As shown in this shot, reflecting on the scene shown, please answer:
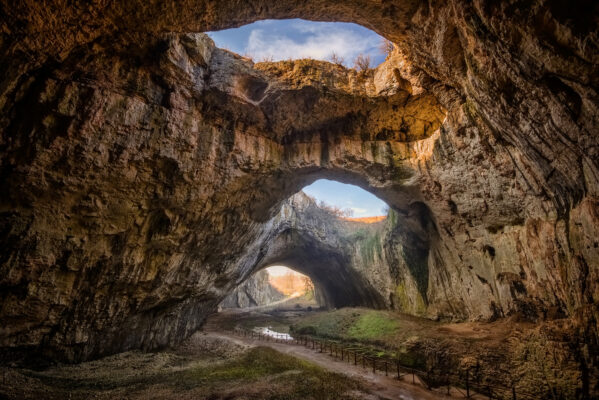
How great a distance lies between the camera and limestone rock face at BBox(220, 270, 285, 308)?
46875 mm

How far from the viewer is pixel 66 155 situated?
911 cm

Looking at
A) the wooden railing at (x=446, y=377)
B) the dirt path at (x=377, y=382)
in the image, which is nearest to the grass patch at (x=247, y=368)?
the dirt path at (x=377, y=382)

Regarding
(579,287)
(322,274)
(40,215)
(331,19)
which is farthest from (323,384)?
(322,274)

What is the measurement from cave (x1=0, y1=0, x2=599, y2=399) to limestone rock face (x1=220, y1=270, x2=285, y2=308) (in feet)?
101

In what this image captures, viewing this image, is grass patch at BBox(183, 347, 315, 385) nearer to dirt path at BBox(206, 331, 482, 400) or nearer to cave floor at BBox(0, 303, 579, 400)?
cave floor at BBox(0, 303, 579, 400)

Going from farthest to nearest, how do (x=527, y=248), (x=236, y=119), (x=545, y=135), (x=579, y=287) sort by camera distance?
(x=236, y=119) → (x=527, y=248) → (x=579, y=287) → (x=545, y=135)

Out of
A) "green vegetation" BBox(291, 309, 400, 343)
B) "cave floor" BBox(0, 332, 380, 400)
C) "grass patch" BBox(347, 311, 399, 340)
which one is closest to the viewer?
"cave floor" BBox(0, 332, 380, 400)

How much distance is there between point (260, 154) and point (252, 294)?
145 feet

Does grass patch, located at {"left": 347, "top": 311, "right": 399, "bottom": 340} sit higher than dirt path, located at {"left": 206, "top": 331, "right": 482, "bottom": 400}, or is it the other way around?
grass patch, located at {"left": 347, "top": 311, "right": 399, "bottom": 340}

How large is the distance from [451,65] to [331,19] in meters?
4.26

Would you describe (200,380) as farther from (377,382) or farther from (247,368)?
(377,382)

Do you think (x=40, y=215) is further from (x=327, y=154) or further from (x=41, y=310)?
(x=327, y=154)

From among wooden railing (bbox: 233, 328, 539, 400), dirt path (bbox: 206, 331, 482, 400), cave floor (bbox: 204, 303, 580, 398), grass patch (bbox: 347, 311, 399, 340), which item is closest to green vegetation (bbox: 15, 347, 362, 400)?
dirt path (bbox: 206, 331, 482, 400)

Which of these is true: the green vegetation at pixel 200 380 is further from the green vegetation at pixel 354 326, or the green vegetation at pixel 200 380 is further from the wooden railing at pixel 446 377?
the green vegetation at pixel 354 326
